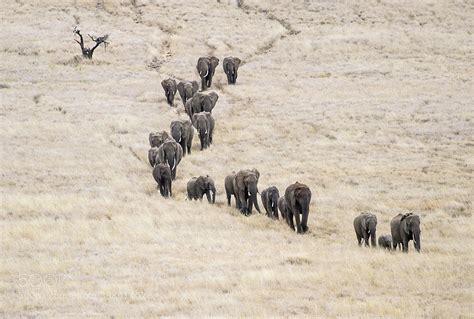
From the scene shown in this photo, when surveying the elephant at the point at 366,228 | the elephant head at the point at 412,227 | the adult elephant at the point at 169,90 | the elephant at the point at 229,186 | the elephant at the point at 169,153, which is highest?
the elephant head at the point at 412,227

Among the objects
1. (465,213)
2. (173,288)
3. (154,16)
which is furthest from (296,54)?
(173,288)

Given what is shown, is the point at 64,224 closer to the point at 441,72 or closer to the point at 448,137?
the point at 448,137

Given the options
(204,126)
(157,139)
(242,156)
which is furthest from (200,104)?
(157,139)

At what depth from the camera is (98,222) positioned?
24.4 meters

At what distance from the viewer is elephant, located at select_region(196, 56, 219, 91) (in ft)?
167

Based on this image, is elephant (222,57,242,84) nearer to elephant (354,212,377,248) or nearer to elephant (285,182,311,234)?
elephant (285,182,311,234)

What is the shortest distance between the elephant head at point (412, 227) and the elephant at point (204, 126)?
16543mm

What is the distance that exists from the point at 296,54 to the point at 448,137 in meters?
23.6

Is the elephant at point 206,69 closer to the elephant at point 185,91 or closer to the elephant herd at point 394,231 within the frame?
the elephant at point 185,91

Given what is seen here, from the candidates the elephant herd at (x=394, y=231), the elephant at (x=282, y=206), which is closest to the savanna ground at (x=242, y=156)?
the elephant herd at (x=394, y=231)

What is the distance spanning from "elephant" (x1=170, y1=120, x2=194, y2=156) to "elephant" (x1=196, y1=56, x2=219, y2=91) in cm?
1464

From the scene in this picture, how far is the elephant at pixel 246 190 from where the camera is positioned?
26875 mm

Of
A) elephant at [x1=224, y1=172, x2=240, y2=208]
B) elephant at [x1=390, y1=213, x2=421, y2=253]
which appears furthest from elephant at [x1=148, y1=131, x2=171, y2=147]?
elephant at [x1=390, y1=213, x2=421, y2=253]

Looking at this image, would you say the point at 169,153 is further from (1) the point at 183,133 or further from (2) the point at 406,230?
(2) the point at 406,230
